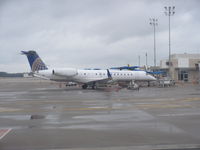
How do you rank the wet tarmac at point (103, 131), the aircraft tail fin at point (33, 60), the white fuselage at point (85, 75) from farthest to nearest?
the aircraft tail fin at point (33, 60) → the white fuselage at point (85, 75) → the wet tarmac at point (103, 131)

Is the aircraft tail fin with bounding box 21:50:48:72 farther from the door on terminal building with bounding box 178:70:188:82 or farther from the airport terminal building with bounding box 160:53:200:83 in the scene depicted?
the door on terminal building with bounding box 178:70:188:82

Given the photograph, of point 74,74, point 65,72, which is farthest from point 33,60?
point 74,74

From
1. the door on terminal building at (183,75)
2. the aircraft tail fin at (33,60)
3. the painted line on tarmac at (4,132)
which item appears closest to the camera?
the painted line on tarmac at (4,132)

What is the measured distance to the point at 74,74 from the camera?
3716cm

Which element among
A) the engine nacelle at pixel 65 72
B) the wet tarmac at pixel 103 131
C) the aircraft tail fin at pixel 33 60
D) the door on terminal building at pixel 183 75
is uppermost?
the aircraft tail fin at pixel 33 60

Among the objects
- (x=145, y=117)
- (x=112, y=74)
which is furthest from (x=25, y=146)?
(x=112, y=74)

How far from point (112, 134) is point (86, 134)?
92 cm

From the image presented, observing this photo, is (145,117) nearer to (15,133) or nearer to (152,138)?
(152,138)

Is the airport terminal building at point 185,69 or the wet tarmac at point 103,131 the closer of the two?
the wet tarmac at point 103,131

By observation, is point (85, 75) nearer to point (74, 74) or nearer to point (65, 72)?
point (74, 74)

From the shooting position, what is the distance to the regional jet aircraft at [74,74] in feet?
118

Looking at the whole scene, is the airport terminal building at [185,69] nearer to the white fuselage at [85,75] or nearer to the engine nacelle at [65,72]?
the white fuselage at [85,75]

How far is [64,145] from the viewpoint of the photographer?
7449 mm

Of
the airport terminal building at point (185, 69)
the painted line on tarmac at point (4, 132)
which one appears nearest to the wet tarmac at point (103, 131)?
the painted line on tarmac at point (4, 132)
